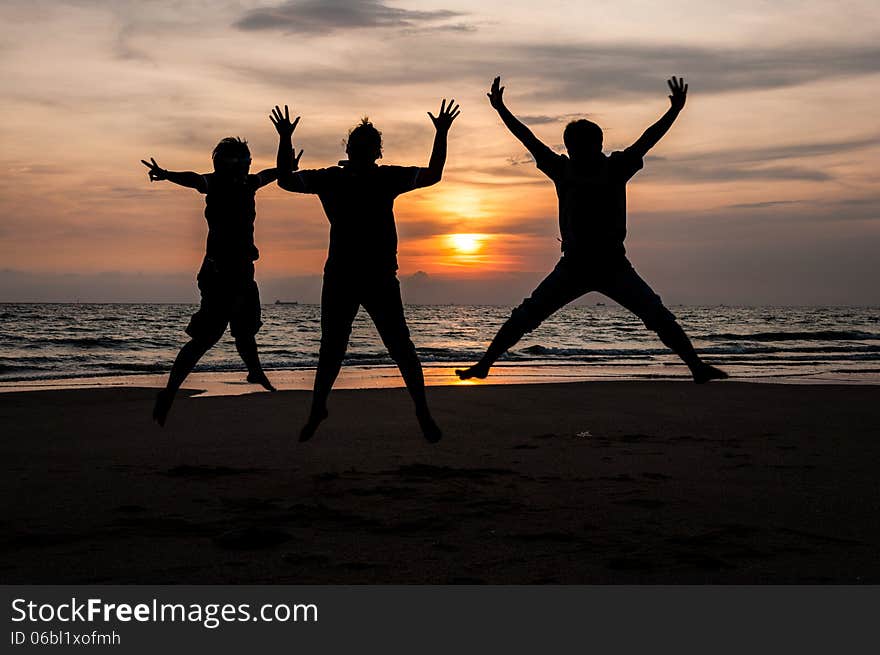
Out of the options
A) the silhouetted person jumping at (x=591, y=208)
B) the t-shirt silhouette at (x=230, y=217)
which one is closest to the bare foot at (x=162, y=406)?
the t-shirt silhouette at (x=230, y=217)

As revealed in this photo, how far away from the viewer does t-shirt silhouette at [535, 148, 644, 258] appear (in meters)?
6.87

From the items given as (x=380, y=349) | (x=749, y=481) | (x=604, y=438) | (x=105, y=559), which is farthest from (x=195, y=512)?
(x=380, y=349)

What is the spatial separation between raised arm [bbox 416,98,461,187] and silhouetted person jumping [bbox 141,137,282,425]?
1672mm

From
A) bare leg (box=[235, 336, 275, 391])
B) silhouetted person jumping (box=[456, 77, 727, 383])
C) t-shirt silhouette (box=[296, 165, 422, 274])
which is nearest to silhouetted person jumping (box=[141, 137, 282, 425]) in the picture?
bare leg (box=[235, 336, 275, 391])

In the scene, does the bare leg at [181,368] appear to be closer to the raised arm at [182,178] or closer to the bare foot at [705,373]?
the raised arm at [182,178]

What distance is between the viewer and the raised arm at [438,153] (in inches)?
253

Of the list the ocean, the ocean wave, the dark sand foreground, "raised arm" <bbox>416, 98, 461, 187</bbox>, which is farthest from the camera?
the ocean wave

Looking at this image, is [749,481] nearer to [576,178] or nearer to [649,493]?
[649,493]

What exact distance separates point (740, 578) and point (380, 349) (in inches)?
996

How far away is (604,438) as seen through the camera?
29.4ft

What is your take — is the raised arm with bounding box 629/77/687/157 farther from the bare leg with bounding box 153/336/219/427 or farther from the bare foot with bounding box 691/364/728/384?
the bare leg with bounding box 153/336/219/427

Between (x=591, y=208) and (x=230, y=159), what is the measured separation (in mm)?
2964

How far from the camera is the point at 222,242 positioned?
24.8 ft

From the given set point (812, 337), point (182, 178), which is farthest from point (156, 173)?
point (812, 337)
